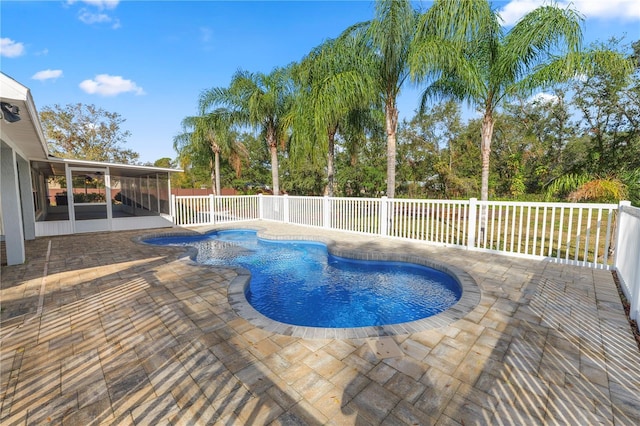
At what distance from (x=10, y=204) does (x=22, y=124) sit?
70.7 inches

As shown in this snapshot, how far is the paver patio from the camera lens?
1.64 m

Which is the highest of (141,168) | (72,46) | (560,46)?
(72,46)

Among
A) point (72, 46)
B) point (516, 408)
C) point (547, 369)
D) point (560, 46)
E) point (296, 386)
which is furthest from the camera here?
point (72, 46)

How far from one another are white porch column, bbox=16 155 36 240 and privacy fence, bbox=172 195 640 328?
Answer: 3.62 m

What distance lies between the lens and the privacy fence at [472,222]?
13.3 ft

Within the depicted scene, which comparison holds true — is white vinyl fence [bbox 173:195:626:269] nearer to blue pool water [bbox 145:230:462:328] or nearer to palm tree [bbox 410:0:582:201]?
palm tree [bbox 410:0:582:201]

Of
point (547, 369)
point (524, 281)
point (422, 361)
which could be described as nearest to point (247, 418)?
point (422, 361)

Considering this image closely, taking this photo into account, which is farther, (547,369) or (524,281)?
(524,281)

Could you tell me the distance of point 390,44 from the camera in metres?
6.60

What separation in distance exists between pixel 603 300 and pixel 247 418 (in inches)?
166

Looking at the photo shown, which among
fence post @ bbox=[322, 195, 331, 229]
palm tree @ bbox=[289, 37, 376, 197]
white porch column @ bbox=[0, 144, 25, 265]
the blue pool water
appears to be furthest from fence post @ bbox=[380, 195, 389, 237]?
white porch column @ bbox=[0, 144, 25, 265]

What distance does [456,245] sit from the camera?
6.01 metres

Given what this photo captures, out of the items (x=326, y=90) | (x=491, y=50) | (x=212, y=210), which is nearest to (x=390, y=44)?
(x=326, y=90)

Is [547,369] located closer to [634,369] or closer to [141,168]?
[634,369]
